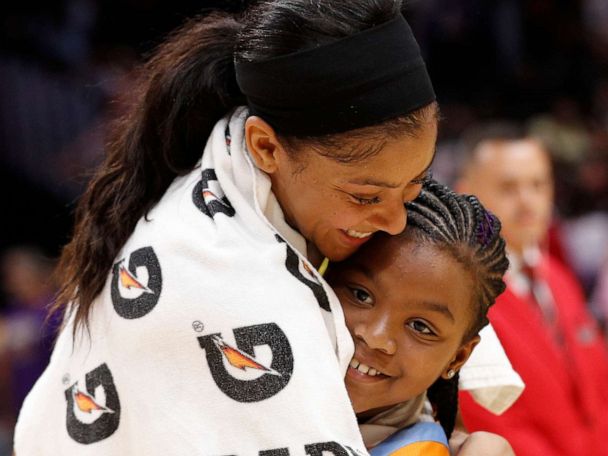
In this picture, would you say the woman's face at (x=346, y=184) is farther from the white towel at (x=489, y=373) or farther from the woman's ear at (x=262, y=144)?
the white towel at (x=489, y=373)

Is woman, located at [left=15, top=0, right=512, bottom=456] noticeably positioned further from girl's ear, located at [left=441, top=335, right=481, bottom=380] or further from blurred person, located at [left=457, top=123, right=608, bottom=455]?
blurred person, located at [left=457, top=123, right=608, bottom=455]

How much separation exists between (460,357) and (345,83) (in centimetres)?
46

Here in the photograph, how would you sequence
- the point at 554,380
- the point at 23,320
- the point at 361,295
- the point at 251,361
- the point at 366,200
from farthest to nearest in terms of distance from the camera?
the point at 23,320 < the point at 554,380 < the point at 361,295 < the point at 366,200 < the point at 251,361

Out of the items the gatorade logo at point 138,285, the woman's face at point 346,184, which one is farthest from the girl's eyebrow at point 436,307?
the gatorade logo at point 138,285

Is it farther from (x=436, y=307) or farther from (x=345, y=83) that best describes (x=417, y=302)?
(x=345, y=83)

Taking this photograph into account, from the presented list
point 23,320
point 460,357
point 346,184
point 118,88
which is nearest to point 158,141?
point 346,184

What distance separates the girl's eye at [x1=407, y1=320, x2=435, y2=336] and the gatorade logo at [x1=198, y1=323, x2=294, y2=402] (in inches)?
10.0

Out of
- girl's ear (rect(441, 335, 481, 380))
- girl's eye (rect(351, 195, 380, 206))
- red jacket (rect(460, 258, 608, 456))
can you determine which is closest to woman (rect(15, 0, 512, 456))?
girl's eye (rect(351, 195, 380, 206))

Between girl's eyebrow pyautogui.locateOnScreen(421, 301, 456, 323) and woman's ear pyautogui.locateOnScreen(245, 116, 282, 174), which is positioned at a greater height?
Answer: woman's ear pyautogui.locateOnScreen(245, 116, 282, 174)

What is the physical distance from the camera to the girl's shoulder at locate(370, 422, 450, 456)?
1.41 metres

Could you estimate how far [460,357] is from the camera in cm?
149

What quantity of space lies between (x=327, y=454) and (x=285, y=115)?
1.42 ft

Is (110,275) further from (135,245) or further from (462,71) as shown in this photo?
(462,71)

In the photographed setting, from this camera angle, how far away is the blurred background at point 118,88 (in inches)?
180
